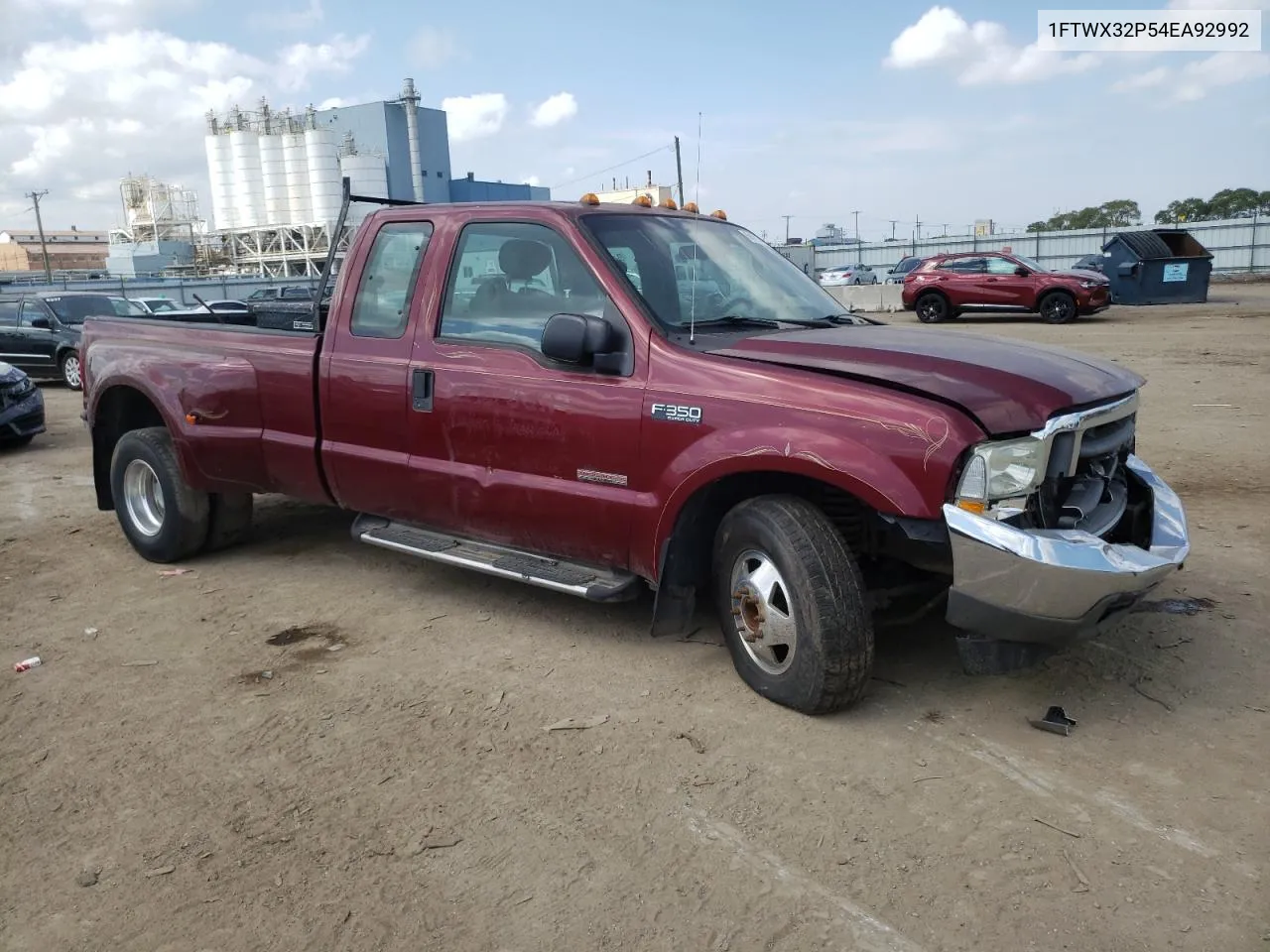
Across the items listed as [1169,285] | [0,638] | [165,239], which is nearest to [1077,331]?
[1169,285]

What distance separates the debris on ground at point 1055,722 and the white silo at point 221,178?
85.9m

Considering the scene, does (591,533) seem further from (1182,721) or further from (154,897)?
(1182,721)

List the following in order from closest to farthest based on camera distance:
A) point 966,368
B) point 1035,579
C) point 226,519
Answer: point 1035,579
point 966,368
point 226,519

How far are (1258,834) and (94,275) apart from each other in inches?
2664

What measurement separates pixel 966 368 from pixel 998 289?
20.8 metres

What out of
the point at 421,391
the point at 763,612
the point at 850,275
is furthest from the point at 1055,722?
the point at 850,275

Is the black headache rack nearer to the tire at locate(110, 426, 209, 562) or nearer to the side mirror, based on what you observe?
the tire at locate(110, 426, 209, 562)

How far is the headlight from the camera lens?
3.29 meters

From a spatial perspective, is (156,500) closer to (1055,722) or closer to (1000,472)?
(1000,472)

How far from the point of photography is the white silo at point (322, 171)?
77.1 metres

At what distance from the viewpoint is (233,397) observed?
211 inches

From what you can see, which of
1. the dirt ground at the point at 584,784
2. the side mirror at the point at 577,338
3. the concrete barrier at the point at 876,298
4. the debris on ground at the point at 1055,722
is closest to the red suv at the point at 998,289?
the concrete barrier at the point at 876,298

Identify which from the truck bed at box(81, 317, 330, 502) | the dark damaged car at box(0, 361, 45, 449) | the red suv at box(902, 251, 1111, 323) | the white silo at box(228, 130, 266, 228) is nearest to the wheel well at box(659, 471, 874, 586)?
the truck bed at box(81, 317, 330, 502)

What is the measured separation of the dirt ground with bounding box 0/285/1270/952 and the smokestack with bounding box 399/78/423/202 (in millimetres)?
79297
